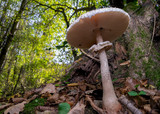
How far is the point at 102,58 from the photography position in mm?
1639

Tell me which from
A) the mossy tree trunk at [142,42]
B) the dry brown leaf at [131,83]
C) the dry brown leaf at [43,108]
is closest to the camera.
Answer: the dry brown leaf at [43,108]

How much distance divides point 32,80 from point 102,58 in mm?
7129

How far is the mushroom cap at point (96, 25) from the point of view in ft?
4.69

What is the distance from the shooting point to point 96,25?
1771 millimetres

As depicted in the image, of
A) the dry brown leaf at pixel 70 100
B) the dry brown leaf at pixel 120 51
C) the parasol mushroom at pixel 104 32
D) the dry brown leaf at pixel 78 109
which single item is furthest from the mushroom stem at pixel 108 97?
the dry brown leaf at pixel 120 51

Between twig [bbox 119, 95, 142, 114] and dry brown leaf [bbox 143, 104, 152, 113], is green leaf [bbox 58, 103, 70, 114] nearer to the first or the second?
twig [bbox 119, 95, 142, 114]

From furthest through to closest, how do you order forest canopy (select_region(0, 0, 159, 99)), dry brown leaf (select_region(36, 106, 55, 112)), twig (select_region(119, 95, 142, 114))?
forest canopy (select_region(0, 0, 159, 99))
dry brown leaf (select_region(36, 106, 55, 112))
twig (select_region(119, 95, 142, 114))

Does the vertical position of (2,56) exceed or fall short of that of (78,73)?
it exceeds it

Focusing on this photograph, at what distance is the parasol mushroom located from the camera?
136cm

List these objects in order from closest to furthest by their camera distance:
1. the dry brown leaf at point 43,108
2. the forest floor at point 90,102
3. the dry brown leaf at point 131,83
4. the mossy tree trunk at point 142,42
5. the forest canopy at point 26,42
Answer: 1. the forest floor at point 90,102
2. the dry brown leaf at point 43,108
3. the dry brown leaf at point 131,83
4. the mossy tree trunk at point 142,42
5. the forest canopy at point 26,42

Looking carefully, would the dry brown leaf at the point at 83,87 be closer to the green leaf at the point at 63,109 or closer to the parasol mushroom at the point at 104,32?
the parasol mushroom at the point at 104,32

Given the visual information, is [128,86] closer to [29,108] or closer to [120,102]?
[120,102]

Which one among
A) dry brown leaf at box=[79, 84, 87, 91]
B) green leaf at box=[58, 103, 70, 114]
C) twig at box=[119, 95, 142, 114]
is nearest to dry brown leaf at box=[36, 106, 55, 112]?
green leaf at box=[58, 103, 70, 114]

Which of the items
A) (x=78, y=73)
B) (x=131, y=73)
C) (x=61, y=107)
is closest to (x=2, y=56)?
(x=78, y=73)
